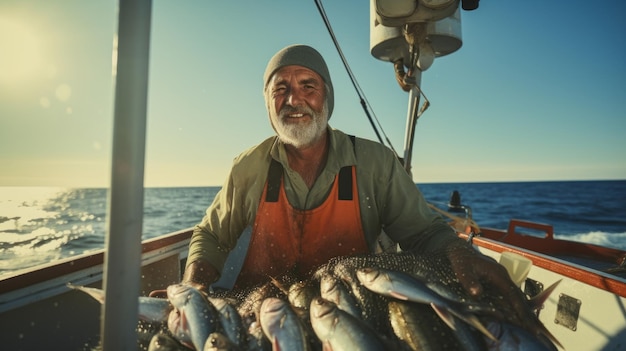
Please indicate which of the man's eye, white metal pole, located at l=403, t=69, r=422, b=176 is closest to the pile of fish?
the man's eye

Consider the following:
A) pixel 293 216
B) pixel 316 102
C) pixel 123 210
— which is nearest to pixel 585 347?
pixel 293 216

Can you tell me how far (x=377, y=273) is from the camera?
187 centimetres

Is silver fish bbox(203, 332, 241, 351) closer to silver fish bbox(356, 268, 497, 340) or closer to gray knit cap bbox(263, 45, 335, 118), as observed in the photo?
silver fish bbox(356, 268, 497, 340)

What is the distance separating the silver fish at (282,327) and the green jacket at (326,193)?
152 cm

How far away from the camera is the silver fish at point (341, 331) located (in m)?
1.50

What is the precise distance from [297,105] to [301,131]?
0.85 ft

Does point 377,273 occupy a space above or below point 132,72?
below

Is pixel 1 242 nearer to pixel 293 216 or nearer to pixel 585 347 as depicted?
pixel 293 216

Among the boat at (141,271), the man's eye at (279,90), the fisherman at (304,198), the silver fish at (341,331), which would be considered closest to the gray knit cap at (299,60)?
the fisherman at (304,198)

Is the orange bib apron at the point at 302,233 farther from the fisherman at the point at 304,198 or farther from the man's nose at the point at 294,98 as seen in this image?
the man's nose at the point at 294,98

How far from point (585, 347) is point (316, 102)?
117 inches

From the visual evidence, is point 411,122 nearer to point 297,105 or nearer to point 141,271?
point 297,105

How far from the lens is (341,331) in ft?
5.04

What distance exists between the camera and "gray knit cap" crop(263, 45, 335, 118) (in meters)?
3.31
